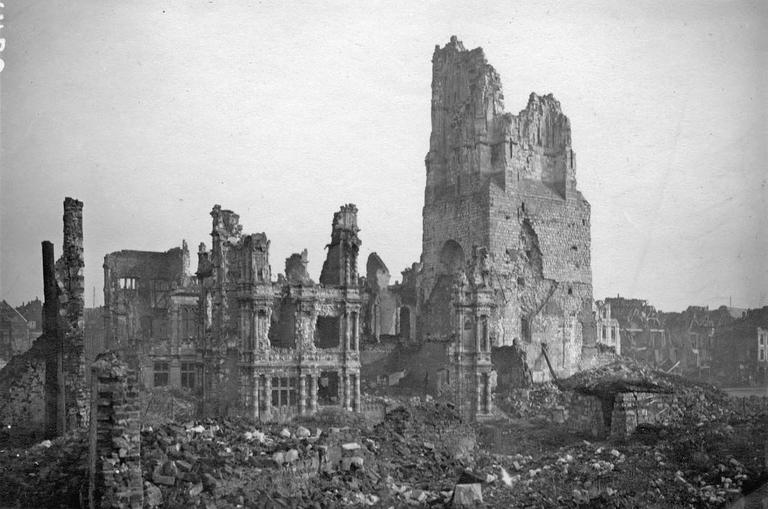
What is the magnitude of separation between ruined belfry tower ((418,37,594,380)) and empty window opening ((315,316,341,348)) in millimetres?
11316

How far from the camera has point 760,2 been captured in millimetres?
19031

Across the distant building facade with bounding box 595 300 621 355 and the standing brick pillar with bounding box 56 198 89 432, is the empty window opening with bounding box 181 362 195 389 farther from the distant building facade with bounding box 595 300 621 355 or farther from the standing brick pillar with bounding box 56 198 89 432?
the distant building facade with bounding box 595 300 621 355

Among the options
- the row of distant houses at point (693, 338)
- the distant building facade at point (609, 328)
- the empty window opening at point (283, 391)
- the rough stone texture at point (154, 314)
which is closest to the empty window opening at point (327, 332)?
the empty window opening at point (283, 391)

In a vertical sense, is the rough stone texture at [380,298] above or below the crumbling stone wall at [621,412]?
above

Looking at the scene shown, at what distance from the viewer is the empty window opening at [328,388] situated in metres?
33.6

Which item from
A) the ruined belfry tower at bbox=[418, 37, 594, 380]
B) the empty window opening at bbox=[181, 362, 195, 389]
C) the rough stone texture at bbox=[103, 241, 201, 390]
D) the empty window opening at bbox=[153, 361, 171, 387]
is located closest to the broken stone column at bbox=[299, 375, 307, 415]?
the rough stone texture at bbox=[103, 241, 201, 390]

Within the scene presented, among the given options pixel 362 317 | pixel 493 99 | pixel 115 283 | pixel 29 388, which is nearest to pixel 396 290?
pixel 362 317

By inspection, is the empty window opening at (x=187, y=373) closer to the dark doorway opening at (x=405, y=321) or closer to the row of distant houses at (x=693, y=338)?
the dark doorway opening at (x=405, y=321)

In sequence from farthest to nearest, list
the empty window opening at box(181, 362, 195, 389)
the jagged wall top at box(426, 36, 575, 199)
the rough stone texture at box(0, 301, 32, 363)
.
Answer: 1. the jagged wall top at box(426, 36, 575, 199)
2. the rough stone texture at box(0, 301, 32, 363)
3. the empty window opening at box(181, 362, 195, 389)

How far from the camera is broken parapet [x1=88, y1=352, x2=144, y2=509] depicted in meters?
13.8

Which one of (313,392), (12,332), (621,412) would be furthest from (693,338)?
(12,332)

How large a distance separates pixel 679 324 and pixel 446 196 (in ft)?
104

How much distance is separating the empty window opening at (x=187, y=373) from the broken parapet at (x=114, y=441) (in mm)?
26354

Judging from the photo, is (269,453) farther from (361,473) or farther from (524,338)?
(524,338)
